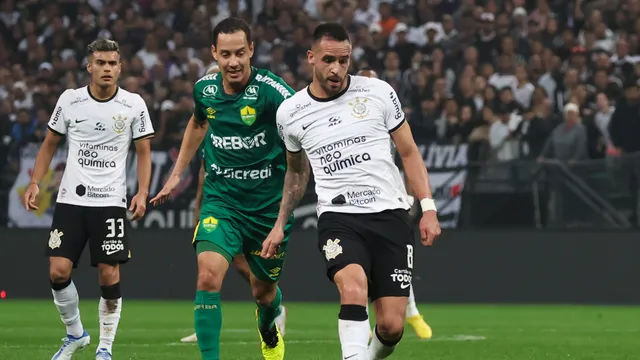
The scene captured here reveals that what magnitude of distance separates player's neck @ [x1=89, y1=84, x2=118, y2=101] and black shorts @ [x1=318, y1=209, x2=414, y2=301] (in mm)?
3099

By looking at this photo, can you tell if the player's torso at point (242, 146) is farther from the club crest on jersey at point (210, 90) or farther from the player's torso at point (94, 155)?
the player's torso at point (94, 155)

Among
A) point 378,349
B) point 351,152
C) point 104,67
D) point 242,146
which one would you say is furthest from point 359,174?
point 104,67

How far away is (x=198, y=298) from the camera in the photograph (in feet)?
26.8

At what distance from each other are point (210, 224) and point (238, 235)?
244 millimetres

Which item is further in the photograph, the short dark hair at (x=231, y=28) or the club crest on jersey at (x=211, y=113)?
the club crest on jersey at (x=211, y=113)

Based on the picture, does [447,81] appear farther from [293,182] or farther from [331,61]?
[331,61]

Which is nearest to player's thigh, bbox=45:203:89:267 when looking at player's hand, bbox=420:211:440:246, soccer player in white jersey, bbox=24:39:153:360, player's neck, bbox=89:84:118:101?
soccer player in white jersey, bbox=24:39:153:360

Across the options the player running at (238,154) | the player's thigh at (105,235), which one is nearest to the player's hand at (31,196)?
the player's thigh at (105,235)

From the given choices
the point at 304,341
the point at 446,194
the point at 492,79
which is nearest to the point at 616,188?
the point at 446,194

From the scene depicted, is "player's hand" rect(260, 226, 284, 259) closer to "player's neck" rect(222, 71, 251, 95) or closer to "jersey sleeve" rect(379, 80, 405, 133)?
"jersey sleeve" rect(379, 80, 405, 133)

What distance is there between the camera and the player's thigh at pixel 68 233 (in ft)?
32.0

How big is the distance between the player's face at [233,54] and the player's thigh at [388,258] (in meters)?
1.67

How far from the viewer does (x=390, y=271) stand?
7453 millimetres

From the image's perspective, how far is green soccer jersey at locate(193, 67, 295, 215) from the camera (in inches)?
340
